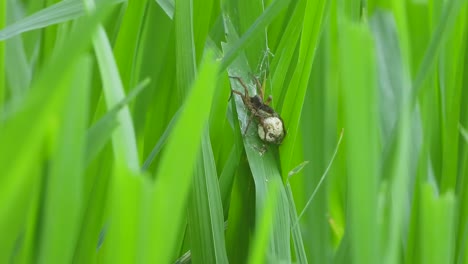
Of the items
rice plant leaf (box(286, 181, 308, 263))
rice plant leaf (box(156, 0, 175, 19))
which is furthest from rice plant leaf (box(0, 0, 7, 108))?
rice plant leaf (box(286, 181, 308, 263))

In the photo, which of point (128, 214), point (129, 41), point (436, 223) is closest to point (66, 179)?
point (128, 214)

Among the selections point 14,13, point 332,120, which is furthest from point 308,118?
point 14,13

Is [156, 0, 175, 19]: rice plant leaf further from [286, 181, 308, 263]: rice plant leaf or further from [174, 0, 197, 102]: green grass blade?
[286, 181, 308, 263]: rice plant leaf

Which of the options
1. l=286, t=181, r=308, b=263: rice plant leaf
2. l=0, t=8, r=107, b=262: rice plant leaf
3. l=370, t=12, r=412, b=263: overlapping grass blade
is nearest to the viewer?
l=0, t=8, r=107, b=262: rice plant leaf

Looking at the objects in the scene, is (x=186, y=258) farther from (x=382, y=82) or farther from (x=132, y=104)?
(x=382, y=82)

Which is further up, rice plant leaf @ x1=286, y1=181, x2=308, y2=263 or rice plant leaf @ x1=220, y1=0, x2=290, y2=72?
rice plant leaf @ x1=220, y1=0, x2=290, y2=72

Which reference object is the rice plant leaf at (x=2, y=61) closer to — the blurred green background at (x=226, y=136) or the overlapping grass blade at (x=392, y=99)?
the blurred green background at (x=226, y=136)

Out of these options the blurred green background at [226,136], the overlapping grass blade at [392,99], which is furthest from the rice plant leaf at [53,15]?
the overlapping grass blade at [392,99]
